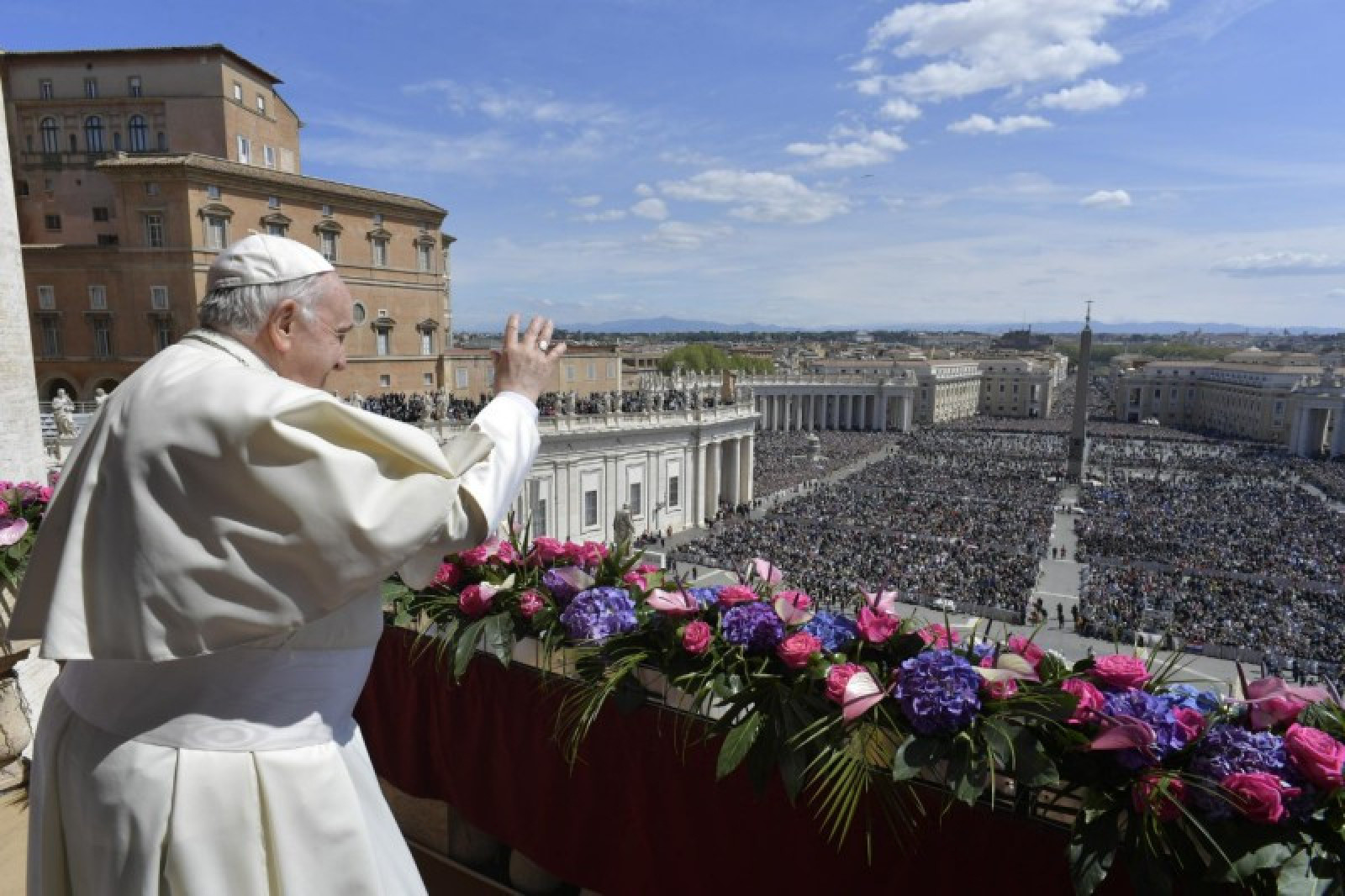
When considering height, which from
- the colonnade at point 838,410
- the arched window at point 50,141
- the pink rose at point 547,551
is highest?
the arched window at point 50,141

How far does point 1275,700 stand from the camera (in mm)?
2537

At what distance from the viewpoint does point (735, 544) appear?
32031 mm

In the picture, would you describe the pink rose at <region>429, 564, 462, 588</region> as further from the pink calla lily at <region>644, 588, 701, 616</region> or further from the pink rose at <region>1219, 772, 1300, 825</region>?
the pink rose at <region>1219, 772, 1300, 825</region>

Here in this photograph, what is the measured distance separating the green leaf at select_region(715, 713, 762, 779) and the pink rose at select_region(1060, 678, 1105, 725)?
1021mm

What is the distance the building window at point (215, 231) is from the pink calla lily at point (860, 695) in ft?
97.8

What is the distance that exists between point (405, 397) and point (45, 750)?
31.5 meters

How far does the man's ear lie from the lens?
187 centimetres

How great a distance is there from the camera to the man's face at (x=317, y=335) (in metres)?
1.89

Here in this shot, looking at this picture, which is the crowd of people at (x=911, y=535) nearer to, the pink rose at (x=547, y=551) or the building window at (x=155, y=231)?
the pink rose at (x=547, y=551)

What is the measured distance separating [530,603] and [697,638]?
1021 millimetres

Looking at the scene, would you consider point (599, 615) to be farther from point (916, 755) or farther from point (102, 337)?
point (102, 337)

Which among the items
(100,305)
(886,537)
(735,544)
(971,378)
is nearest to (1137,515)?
(886,537)

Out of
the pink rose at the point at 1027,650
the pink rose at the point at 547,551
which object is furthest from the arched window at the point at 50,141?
the pink rose at the point at 1027,650

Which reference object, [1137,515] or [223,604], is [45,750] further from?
[1137,515]
